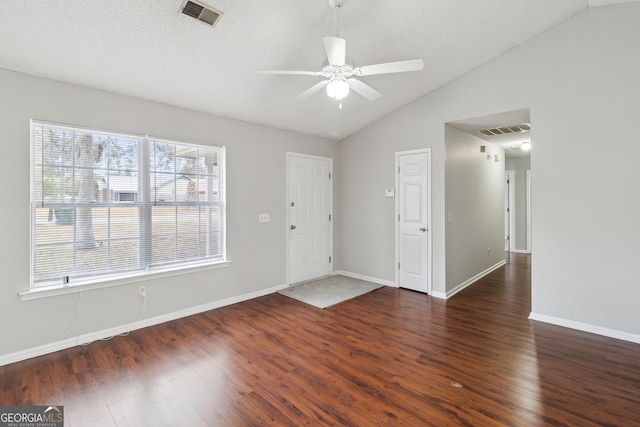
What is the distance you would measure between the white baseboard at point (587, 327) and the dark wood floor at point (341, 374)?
0.11 m

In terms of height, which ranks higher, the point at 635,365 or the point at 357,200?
the point at 357,200

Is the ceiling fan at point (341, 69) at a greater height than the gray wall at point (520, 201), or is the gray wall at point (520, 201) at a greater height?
the ceiling fan at point (341, 69)

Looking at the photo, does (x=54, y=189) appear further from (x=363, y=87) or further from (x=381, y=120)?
(x=381, y=120)

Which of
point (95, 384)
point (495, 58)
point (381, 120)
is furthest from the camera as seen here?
point (381, 120)

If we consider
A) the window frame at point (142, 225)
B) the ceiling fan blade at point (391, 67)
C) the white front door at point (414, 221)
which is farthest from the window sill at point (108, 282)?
the ceiling fan blade at point (391, 67)

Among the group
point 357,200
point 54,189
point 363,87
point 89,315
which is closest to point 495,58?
point 363,87

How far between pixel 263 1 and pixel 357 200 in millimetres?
3478

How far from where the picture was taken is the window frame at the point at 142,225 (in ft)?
8.77

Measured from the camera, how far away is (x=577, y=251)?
3205 mm

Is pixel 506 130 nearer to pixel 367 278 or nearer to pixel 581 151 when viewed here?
pixel 581 151

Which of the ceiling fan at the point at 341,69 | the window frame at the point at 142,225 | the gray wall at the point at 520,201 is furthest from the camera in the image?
the gray wall at the point at 520,201
